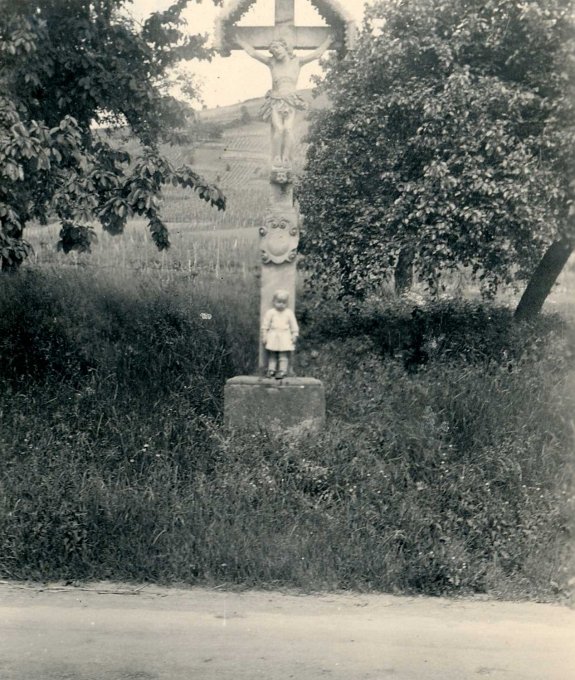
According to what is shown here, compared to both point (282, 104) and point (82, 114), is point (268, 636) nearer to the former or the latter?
point (282, 104)

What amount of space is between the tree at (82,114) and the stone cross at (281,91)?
1391 mm

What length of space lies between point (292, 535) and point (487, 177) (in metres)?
5.26

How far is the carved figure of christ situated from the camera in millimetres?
7836

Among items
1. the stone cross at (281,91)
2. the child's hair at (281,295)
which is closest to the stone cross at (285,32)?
the stone cross at (281,91)

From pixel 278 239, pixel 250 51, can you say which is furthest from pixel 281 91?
pixel 278 239

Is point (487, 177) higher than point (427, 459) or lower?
higher

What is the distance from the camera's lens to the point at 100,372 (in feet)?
29.3

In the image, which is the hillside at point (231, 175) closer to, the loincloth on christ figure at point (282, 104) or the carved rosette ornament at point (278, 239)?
the loincloth on christ figure at point (282, 104)

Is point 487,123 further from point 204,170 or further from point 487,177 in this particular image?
point 204,170

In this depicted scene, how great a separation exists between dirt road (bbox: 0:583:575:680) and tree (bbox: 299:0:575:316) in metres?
5.20

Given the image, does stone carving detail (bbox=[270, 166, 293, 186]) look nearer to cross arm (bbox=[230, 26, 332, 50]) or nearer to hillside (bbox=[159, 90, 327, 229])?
cross arm (bbox=[230, 26, 332, 50])

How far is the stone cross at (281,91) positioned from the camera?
770 centimetres

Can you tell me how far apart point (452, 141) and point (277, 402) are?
158 inches

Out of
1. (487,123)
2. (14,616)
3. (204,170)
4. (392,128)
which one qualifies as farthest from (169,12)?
(14,616)
